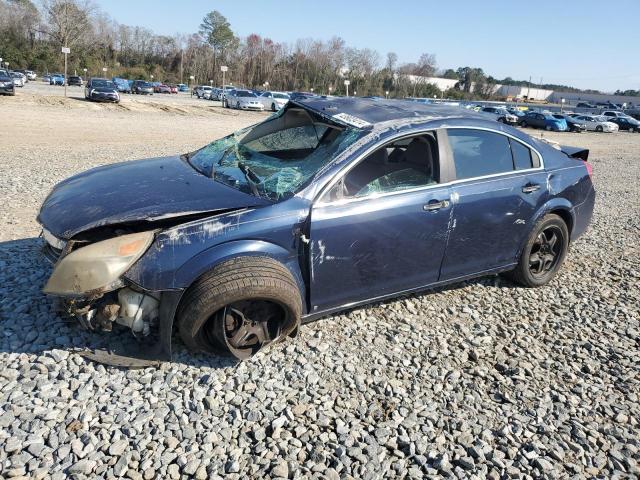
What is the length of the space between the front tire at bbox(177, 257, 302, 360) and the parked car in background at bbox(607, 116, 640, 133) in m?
46.2

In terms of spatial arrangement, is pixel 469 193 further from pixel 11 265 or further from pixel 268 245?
pixel 11 265

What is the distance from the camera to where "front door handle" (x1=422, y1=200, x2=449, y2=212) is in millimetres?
3621

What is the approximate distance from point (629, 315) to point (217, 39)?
10053cm

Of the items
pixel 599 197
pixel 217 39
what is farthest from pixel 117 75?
pixel 599 197

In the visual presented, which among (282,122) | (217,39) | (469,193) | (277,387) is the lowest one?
(277,387)

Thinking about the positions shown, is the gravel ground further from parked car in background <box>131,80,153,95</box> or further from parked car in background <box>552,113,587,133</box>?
parked car in background <box>131,80,153,95</box>

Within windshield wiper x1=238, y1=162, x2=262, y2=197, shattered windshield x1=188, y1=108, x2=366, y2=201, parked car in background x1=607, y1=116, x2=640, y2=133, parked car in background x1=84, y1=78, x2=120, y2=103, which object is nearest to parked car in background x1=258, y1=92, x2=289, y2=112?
parked car in background x1=84, y1=78, x2=120, y2=103

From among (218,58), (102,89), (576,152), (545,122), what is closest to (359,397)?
(576,152)

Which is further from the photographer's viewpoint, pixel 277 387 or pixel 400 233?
pixel 400 233

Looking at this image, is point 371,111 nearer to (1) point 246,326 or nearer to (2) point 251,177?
(2) point 251,177

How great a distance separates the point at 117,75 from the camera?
80750mm

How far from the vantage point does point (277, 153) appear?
4.09m

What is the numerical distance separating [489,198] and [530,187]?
0.56 m

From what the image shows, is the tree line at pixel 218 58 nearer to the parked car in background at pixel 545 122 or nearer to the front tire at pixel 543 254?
the parked car in background at pixel 545 122
